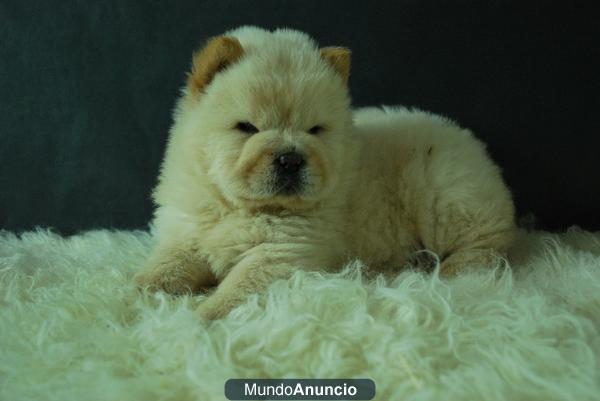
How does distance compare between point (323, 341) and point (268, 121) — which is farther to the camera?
point (268, 121)

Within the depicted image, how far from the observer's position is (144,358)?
102 centimetres

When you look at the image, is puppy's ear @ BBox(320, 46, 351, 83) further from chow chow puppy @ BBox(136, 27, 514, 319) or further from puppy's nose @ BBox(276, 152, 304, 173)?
puppy's nose @ BBox(276, 152, 304, 173)

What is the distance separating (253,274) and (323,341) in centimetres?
33

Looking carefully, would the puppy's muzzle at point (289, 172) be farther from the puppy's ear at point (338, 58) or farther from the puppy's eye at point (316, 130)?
the puppy's ear at point (338, 58)

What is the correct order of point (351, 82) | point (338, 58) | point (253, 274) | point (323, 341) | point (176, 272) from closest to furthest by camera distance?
1. point (323, 341)
2. point (253, 274)
3. point (176, 272)
4. point (338, 58)
5. point (351, 82)

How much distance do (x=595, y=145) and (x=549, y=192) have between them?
25 cm

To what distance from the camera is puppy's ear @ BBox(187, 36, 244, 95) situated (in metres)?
1.39

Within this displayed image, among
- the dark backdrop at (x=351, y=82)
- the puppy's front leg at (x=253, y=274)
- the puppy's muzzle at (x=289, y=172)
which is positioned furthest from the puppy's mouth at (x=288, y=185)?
the dark backdrop at (x=351, y=82)

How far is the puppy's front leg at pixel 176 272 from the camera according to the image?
1.36 m

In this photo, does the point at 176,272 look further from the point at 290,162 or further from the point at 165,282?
the point at 290,162

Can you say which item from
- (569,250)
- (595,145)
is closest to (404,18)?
(595,145)

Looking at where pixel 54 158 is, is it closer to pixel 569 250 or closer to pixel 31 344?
pixel 31 344

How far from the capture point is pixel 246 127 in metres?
1.37

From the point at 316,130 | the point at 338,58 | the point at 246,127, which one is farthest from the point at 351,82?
the point at 246,127
